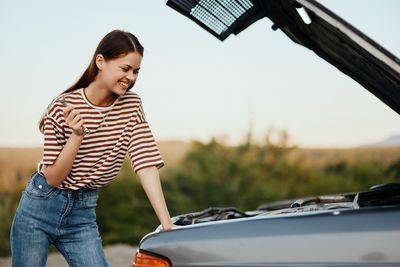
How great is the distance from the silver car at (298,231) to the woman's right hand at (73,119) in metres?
0.52

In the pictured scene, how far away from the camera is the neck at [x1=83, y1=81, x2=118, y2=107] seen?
9.53 feet

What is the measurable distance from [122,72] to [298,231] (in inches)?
39.8

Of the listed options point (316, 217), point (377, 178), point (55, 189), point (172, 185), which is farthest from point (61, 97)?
point (377, 178)

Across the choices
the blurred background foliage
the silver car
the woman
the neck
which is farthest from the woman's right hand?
the blurred background foliage

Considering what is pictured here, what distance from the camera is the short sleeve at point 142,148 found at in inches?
117

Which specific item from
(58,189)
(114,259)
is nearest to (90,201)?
(58,189)

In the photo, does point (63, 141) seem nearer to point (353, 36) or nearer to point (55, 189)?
point (55, 189)

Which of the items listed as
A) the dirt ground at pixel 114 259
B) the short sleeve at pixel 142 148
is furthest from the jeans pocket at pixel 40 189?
the dirt ground at pixel 114 259

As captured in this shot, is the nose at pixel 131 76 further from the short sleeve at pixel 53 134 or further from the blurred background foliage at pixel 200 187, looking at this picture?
the blurred background foliage at pixel 200 187

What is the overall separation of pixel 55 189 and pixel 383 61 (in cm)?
151

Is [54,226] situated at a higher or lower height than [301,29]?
lower

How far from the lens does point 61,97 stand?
2953 millimetres

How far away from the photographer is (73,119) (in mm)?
2654

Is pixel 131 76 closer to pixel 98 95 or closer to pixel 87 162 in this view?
pixel 98 95
